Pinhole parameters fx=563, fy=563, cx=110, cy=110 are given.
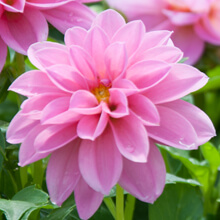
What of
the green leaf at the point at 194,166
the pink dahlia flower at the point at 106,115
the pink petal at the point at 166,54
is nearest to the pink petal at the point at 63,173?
the pink dahlia flower at the point at 106,115

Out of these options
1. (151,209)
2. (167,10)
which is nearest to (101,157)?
(151,209)

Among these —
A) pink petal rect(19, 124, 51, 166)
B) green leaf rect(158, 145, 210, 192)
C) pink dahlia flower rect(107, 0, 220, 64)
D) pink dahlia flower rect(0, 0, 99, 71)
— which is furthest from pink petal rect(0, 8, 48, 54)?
pink dahlia flower rect(107, 0, 220, 64)

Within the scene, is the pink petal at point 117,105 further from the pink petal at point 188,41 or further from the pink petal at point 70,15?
the pink petal at point 188,41

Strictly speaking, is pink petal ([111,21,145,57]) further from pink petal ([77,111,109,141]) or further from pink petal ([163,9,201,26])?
pink petal ([163,9,201,26])

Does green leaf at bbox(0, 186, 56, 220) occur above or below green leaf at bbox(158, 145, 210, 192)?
above

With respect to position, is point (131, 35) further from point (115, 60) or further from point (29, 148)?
point (29, 148)
